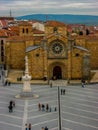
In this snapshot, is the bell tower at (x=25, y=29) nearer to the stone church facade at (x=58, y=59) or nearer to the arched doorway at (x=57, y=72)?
the stone church facade at (x=58, y=59)

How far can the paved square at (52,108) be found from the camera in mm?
43625

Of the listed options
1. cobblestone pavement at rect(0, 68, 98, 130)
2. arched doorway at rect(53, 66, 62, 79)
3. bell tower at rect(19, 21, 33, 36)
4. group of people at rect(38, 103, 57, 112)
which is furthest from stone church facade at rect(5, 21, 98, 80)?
group of people at rect(38, 103, 57, 112)

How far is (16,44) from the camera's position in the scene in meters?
81.0

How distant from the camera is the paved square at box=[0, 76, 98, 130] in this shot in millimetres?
43625

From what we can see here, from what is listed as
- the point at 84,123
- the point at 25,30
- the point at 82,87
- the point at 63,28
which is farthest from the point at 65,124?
the point at 25,30

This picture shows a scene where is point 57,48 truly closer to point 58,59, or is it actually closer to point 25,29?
point 58,59

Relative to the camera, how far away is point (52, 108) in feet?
168

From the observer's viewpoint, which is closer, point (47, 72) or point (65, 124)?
point (65, 124)

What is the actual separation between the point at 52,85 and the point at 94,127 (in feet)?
86.1

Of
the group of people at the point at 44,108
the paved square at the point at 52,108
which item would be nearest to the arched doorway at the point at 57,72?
the paved square at the point at 52,108

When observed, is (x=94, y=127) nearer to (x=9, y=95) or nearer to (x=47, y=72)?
(x=9, y=95)

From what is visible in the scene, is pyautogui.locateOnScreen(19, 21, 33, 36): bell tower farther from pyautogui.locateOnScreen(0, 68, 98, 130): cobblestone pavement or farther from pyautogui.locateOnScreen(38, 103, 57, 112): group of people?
pyautogui.locateOnScreen(38, 103, 57, 112): group of people

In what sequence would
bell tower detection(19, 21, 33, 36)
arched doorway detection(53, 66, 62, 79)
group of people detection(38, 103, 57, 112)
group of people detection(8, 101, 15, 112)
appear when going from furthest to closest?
bell tower detection(19, 21, 33, 36)
arched doorway detection(53, 66, 62, 79)
group of people detection(38, 103, 57, 112)
group of people detection(8, 101, 15, 112)

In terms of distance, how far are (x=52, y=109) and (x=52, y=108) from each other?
17.4 inches
